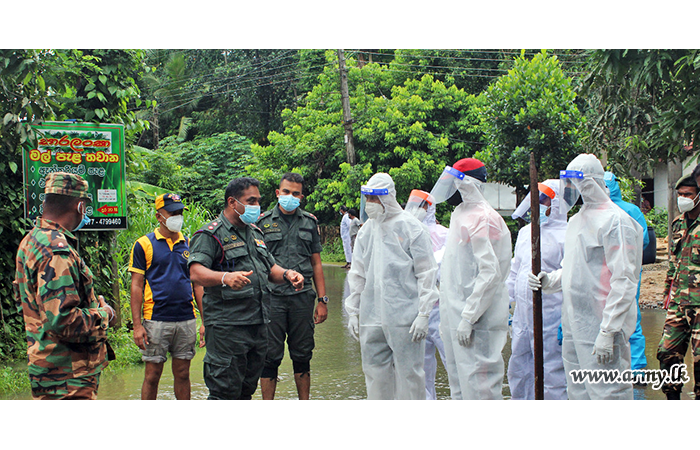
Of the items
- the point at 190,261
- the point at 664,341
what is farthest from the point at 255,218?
the point at 664,341

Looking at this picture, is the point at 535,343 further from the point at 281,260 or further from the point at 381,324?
the point at 281,260

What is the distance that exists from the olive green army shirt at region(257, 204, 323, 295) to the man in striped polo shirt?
0.78 m

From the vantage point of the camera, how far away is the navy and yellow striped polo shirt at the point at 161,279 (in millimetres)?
4738

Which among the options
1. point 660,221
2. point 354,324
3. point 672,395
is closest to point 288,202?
point 354,324

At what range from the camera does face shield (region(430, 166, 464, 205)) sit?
180 inches

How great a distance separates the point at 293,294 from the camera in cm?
509

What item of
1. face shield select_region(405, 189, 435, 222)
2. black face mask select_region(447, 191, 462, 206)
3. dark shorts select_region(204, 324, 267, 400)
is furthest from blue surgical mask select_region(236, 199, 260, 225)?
face shield select_region(405, 189, 435, 222)

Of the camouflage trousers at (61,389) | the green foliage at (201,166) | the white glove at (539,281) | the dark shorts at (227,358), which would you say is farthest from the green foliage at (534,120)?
the camouflage trousers at (61,389)

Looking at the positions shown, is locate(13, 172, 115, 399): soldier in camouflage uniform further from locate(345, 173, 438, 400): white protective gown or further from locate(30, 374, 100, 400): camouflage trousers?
locate(345, 173, 438, 400): white protective gown

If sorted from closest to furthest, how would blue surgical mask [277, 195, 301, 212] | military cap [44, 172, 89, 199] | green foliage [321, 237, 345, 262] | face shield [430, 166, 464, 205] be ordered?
military cap [44, 172, 89, 199], face shield [430, 166, 464, 205], blue surgical mask [277, 195, 301, 212], green foliage [321, 237, 345, 262]

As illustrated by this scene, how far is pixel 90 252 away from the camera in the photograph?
679 centimetres

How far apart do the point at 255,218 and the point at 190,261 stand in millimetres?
566

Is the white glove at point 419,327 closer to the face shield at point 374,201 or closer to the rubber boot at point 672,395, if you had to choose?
the face shield at point 374,201

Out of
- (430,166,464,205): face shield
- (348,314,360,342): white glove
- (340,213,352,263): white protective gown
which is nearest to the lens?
(430,166,464,205): face shield
